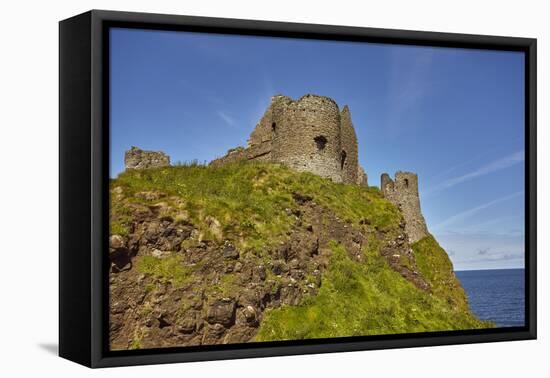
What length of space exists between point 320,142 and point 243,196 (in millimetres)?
3424

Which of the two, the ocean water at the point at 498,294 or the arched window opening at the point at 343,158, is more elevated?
the arched window opening at the point at 343,158

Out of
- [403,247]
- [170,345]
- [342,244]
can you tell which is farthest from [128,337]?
[403,247]

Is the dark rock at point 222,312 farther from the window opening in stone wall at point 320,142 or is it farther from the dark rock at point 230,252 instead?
the window opening in stone wall at point 320,142

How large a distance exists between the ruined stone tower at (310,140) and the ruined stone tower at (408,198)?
57 centimetres

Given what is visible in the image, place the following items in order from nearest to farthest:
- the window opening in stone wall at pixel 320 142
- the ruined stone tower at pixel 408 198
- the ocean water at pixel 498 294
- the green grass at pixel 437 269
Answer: the ocean water at pixel 498 294 < the ruined stone tower at pixel 408 198 < the green grass at pixel 437 269 < the window opening in stone wall at pixel 320 142

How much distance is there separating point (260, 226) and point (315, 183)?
9.47 feet

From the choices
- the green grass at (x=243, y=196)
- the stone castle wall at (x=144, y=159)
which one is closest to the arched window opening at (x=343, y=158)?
the green grass at (x=243, y=196)

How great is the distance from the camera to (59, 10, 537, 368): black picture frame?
1398 cm

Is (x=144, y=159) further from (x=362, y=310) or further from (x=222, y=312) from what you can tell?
(x=362, y=310)

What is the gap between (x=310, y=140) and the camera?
65.0 ft

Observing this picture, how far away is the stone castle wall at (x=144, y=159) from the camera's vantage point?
14528 millimetres

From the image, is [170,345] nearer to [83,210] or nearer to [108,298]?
[108,298]

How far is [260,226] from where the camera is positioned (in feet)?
53.7

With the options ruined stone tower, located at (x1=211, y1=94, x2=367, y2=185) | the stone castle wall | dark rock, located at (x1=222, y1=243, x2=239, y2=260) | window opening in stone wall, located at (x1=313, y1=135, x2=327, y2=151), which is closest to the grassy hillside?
dark rock, located at (x1=222, y1=243, x2=239, y2=260)
